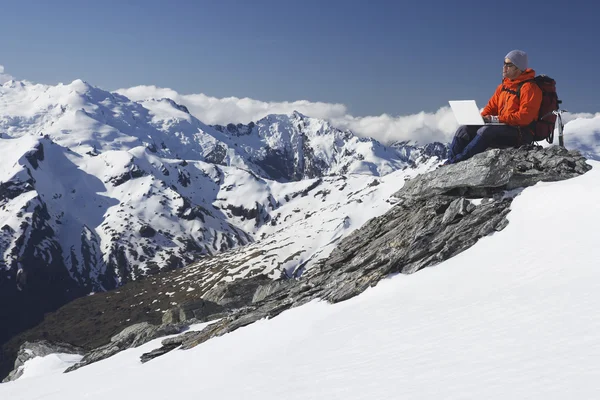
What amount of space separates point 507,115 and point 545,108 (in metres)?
1.52

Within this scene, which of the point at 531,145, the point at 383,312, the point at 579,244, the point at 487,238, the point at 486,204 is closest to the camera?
the point at 579,244

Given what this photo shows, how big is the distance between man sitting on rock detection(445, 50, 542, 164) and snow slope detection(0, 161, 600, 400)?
283 cm

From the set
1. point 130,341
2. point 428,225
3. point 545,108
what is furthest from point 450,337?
point 130,341

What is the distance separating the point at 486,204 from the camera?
18.9 m

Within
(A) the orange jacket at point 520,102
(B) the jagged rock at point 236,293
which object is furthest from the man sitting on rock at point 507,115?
(B) the jagged rock at point 236,293

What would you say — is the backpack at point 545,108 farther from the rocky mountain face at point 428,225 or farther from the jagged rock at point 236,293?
the jagged rock at point 236,293

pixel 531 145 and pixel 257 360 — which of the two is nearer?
pixel 257 360

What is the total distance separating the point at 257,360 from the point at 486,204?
1125 centimetres

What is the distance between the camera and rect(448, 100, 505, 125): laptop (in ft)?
62.5

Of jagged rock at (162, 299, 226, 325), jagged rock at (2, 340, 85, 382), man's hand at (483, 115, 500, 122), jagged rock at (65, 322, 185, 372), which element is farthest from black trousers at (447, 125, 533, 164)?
jagged rock at (2, 340, 85, 382)

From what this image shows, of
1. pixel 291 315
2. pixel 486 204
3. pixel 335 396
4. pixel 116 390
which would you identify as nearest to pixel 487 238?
pixel 486 204

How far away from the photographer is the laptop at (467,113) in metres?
19.0

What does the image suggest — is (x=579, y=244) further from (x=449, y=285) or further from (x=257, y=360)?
(x=257, y=360)

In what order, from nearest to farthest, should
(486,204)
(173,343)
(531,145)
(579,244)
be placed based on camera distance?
(579,244) → (486,204) → (531,145) → (173,343)
